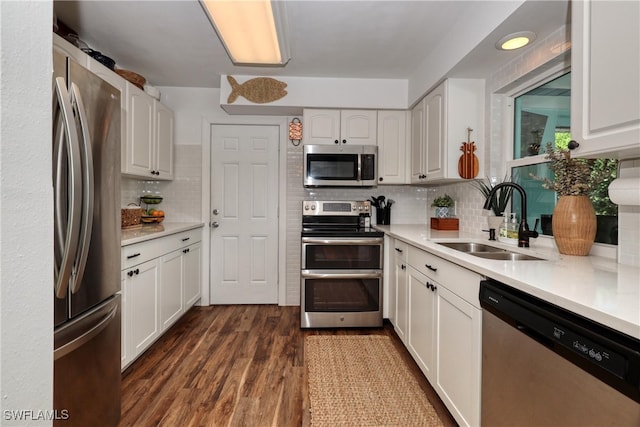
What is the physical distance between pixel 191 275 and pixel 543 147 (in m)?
3.03

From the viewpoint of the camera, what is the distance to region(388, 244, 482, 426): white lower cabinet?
136 centimetres

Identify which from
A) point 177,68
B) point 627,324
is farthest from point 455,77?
point 177,68

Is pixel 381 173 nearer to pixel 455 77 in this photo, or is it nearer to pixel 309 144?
pixel 309 144

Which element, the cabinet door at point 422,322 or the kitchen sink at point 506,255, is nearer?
the kitchen sink at point 506,255

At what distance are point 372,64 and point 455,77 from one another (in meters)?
0.72

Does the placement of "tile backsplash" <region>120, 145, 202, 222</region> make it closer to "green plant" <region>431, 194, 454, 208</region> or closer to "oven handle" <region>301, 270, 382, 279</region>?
"oven handle" <region>301, 270, 382, 279</region>

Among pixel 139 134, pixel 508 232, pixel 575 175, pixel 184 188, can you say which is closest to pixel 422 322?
pixel 508 232

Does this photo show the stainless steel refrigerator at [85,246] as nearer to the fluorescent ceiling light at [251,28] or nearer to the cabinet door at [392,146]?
the fluorescent ceiling light at [251,28]

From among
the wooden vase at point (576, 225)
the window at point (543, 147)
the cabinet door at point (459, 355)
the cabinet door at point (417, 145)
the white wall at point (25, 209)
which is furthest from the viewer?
the cabinet door at point (417, 145)

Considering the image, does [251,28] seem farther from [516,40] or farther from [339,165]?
[516,40]

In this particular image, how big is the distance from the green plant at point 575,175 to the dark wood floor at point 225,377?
130 centimetres

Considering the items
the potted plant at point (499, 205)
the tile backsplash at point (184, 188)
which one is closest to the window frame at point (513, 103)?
the potted plant at point (499, 205)

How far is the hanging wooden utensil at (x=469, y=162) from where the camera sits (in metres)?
2.45

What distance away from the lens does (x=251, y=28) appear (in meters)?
1.99
